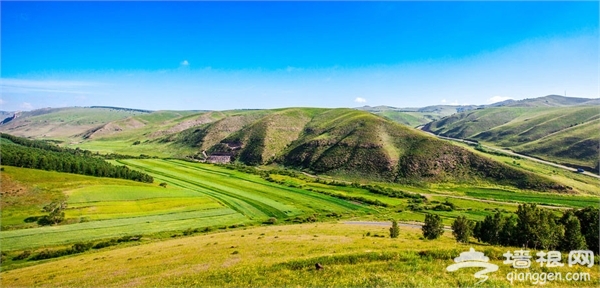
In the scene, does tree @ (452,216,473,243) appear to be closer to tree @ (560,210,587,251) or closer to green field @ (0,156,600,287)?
green field @ (0,156,600,287)

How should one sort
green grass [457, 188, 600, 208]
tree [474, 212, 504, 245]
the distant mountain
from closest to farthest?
tree [474, 212, 504, 245]
green grass [457, 188, 600, 208]
the distant mountain

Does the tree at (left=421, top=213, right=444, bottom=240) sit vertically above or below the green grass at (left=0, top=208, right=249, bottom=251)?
above

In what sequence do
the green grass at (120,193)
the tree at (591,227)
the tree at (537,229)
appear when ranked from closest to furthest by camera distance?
the tree at (537,229) → the tree at (591,227) → the green grass at (120,193)

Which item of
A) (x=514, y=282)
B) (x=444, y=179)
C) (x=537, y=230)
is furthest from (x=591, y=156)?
(x=514, y=282)

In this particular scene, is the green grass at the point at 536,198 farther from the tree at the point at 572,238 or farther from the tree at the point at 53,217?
the tree at the point at 53,217

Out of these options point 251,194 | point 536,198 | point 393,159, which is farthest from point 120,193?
point 536,198

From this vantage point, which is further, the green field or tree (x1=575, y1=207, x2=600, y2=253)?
tree (x1=575, y1=207, x2=600, y2=253)

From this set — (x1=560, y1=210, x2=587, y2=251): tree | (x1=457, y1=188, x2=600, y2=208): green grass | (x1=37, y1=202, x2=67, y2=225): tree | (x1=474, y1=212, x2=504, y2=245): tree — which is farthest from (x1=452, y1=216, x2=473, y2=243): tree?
(x1=37, y1=202, x2=67, y2=225): tree

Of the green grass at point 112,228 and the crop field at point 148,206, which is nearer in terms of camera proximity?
the green grass at point 112,228

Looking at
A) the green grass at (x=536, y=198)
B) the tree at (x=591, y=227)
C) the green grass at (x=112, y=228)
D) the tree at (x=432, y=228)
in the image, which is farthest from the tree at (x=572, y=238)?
the green grass at (x=536, y=198)

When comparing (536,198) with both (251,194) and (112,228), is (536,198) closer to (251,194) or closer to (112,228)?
(251,194)
